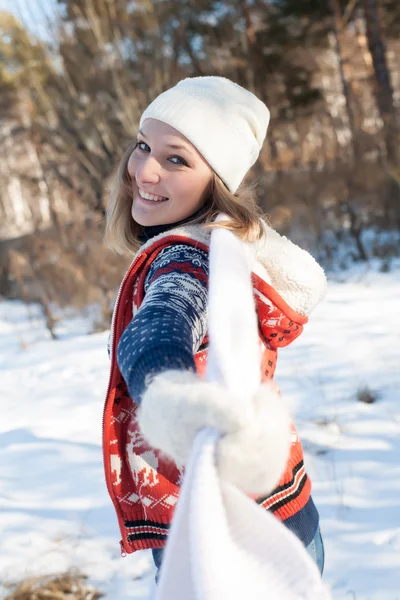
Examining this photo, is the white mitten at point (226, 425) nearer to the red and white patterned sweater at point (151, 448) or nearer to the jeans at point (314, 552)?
the red and white patterned sweater at point (151, 448)

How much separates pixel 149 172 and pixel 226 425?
30.3 inches

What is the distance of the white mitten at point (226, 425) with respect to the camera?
0.56 meters

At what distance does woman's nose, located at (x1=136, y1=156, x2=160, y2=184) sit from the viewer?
1193 mm

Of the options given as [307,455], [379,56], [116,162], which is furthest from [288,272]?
[379,56]

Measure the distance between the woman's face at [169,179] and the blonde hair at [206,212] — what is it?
0.10ft

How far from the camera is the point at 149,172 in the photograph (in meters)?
1.20

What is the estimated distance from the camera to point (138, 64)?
347 inches

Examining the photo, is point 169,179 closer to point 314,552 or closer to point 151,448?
point 151,448

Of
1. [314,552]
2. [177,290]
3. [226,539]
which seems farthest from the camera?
[314,552]

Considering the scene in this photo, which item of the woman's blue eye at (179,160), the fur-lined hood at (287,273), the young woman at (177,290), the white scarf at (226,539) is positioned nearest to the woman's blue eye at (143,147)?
the young woman at (177,290)

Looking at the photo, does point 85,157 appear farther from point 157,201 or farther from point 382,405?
point 157,201

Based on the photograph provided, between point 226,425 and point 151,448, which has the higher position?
point 226,425

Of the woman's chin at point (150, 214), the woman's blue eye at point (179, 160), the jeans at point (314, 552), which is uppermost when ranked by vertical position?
the woman's blue eye at point (179, 160)

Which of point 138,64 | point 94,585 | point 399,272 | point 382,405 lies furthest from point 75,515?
point 138,64
